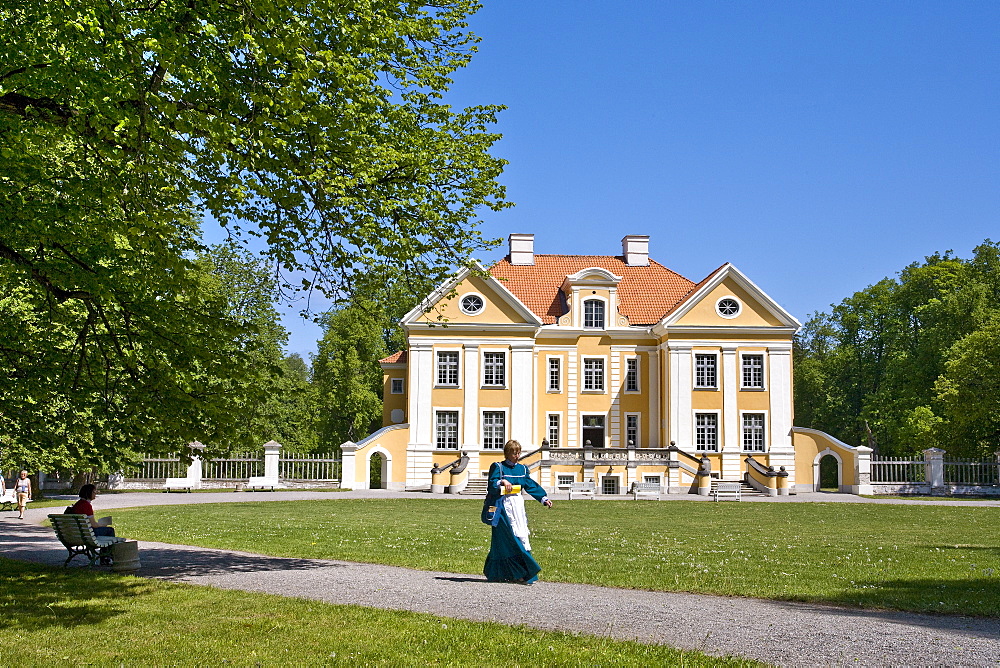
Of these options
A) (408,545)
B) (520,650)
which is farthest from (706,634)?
(408,545)

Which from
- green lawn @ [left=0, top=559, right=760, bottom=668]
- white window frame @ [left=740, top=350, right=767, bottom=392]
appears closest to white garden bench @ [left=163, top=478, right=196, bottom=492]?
white window frame @ [left=740, top=350, right=767, bottom=392]

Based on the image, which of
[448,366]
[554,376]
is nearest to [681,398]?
[554,376]

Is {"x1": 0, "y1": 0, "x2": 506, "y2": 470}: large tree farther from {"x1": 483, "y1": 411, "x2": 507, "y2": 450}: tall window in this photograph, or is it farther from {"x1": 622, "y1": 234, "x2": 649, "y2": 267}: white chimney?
{"x1": 622, "y1": 234, "x2": 649, "y2": 267}: white chimney

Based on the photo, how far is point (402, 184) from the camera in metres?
12.3

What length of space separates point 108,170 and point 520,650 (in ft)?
19.6

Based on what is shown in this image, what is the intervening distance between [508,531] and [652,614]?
2550 millimetres

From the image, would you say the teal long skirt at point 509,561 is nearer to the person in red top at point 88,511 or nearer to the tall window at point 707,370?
the person in red top at point 88,511

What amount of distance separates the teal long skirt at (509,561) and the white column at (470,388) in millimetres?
32208

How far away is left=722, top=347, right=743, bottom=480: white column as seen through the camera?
43375 mm

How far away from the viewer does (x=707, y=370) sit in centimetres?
4403

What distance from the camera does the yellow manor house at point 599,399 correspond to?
42031 millimetres

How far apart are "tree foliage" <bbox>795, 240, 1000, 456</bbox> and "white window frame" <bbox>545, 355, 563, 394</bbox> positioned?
56.1 ft

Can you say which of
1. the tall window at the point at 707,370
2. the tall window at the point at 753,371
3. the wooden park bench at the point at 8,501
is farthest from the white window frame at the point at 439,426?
the wooden park bench at the point at 8,501

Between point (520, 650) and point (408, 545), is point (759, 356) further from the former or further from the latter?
point (520, 650)
